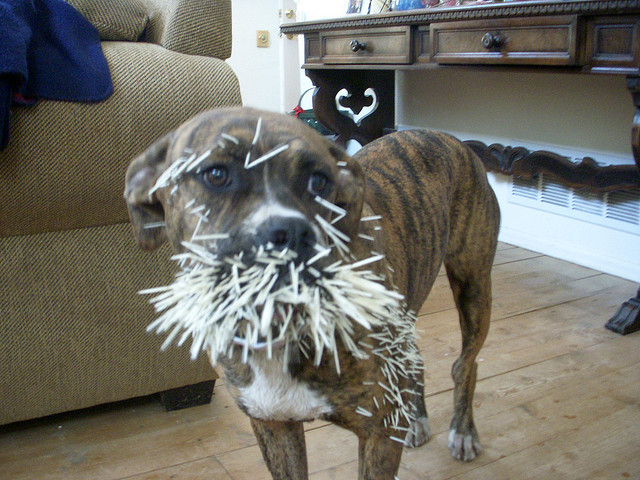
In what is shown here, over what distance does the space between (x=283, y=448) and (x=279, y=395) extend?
0.84 ft

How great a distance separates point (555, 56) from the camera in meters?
2.20

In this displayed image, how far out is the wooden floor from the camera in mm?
1617

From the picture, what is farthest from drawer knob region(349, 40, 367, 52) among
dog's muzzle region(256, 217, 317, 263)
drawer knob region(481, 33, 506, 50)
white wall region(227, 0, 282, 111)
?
white wall region(227, 0, 282, 111)

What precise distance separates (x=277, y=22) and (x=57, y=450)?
458 centimetres

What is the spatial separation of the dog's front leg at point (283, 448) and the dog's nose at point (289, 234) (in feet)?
1.88

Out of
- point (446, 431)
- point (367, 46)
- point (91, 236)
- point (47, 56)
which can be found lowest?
point (446, 431)

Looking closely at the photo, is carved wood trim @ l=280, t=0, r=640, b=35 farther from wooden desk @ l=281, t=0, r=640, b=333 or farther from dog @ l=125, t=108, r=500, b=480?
dog @ l=125, t=108, r=500, b=480

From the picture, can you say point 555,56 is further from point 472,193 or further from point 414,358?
point 414,358

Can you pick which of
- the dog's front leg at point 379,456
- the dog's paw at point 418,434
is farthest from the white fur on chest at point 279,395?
the dog's paw at point 418,434

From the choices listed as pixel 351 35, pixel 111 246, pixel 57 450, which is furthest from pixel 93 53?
pixel 351 35

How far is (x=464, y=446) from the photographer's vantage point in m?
1.66

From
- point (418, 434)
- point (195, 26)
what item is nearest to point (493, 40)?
point (195, 26)

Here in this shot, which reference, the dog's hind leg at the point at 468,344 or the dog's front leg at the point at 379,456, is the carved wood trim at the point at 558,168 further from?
the dog's front leg at the point at 379,456

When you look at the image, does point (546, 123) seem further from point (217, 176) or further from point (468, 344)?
point (217, 176)
